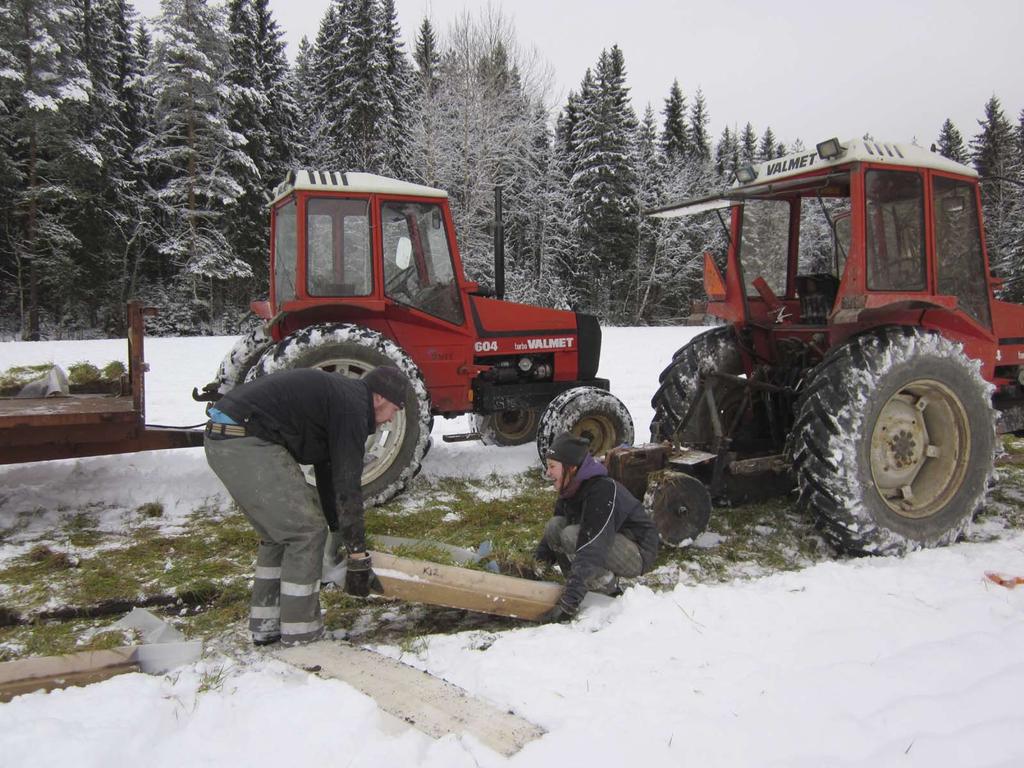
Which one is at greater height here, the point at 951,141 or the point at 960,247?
the point at 951,141

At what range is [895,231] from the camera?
4.43 m

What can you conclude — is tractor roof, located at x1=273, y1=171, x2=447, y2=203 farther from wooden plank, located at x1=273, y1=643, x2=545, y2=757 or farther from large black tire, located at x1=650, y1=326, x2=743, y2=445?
wooden plank, located at x1=273, y1=643, x2=545, y2=757

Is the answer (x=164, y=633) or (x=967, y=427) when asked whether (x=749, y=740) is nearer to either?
(x=164, y=633)

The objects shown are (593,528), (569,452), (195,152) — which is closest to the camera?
(593,528)

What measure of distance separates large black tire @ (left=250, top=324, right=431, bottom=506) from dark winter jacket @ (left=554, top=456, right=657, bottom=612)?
1677 millimetres

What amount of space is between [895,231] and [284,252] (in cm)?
468

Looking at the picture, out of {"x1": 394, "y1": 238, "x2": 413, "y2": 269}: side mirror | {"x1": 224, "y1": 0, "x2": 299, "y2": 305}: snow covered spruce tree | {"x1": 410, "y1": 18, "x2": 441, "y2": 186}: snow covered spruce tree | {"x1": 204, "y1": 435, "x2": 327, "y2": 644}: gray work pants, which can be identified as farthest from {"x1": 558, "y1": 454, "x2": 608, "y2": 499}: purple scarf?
{"x1": 224, "y1": 0, "x2": 299, "y2": 305}: snow covered spruce tree

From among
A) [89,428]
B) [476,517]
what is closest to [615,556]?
[476,517]

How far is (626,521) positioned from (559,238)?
27512 millimetres

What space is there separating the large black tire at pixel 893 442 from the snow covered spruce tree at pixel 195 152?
75.0 ft

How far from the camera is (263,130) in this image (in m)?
26.3

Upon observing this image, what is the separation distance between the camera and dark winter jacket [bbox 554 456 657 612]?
3.39 m

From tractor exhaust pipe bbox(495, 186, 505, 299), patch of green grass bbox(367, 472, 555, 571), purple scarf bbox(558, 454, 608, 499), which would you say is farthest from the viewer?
tractor exhaust pipe bbox(495, 186, 505, 299)

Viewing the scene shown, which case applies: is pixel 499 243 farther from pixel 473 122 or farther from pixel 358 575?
pixel 473 122
